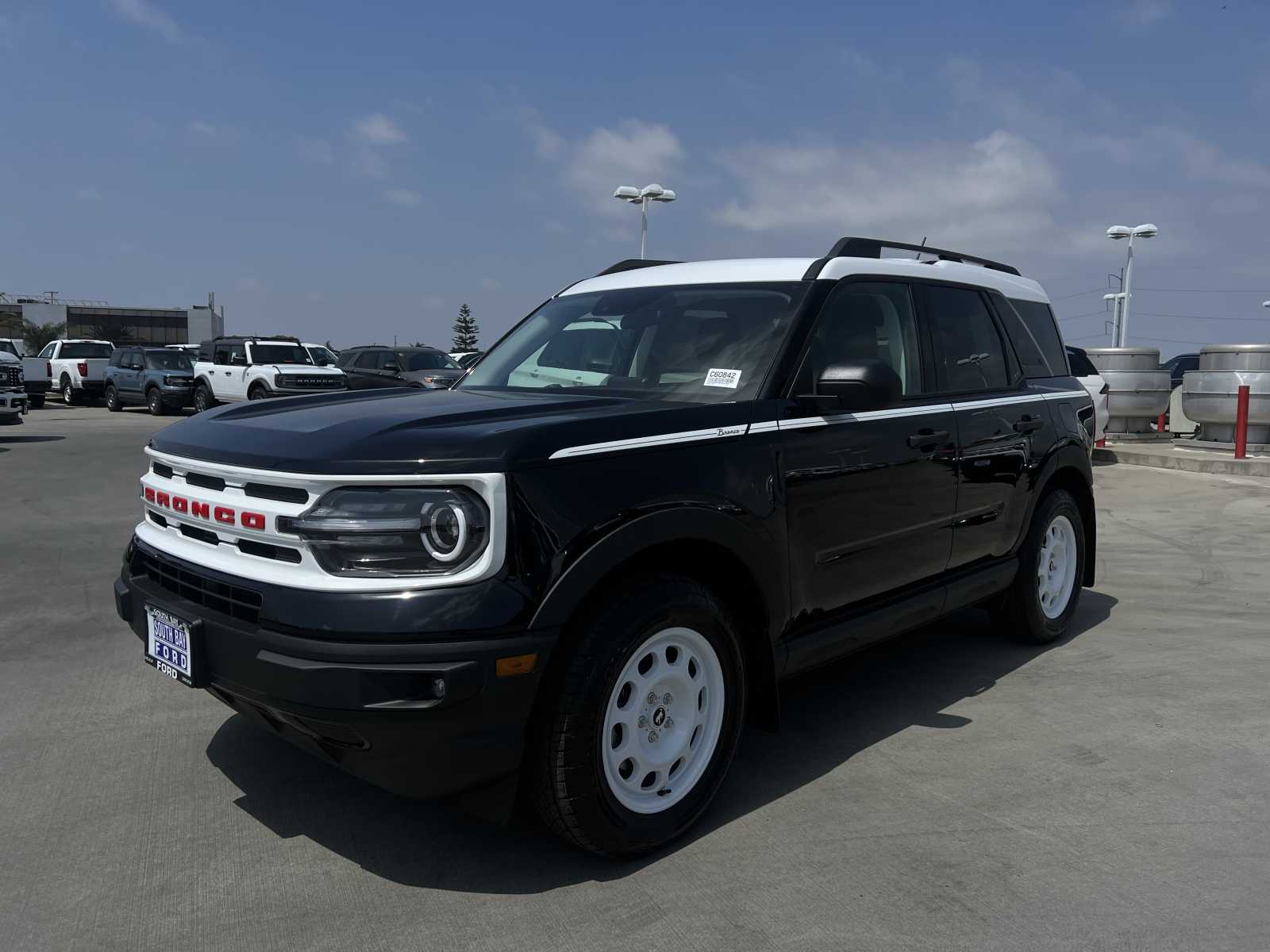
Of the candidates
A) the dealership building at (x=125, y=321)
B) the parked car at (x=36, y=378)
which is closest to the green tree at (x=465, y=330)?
the dealership building at (x=125, y=321)

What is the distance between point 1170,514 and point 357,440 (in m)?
9.90

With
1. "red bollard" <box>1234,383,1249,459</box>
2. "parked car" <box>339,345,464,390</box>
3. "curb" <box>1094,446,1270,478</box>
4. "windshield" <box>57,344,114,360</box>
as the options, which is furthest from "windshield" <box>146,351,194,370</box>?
"red bollard" <box>1234,383,1249,459</box>

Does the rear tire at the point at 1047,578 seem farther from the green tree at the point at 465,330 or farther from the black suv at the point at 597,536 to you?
the green tree at the point at 465,330

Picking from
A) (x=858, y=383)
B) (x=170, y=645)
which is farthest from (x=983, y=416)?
(x=170, y=645)

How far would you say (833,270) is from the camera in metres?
4.05

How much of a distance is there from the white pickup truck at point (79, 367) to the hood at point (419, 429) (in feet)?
99.3

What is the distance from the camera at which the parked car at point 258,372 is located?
78.5 feet

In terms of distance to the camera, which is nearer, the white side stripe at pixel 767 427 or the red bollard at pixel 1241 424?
the white side stripe at pixel 767 427

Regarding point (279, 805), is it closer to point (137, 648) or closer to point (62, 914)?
point (62, 914)

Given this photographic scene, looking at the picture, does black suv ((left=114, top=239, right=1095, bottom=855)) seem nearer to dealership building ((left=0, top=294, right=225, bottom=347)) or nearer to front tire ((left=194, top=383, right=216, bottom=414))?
front tire ((left=194, top=383, right=216, bottom=414))

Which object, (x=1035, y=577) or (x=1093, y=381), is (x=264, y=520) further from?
(x=1093, y=381)

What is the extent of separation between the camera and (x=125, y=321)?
93.7 metres

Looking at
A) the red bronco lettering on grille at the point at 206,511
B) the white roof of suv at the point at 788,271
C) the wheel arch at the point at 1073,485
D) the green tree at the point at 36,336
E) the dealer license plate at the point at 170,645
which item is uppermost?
the green tree at the point at 36,336

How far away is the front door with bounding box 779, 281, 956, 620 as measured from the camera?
3.65m
